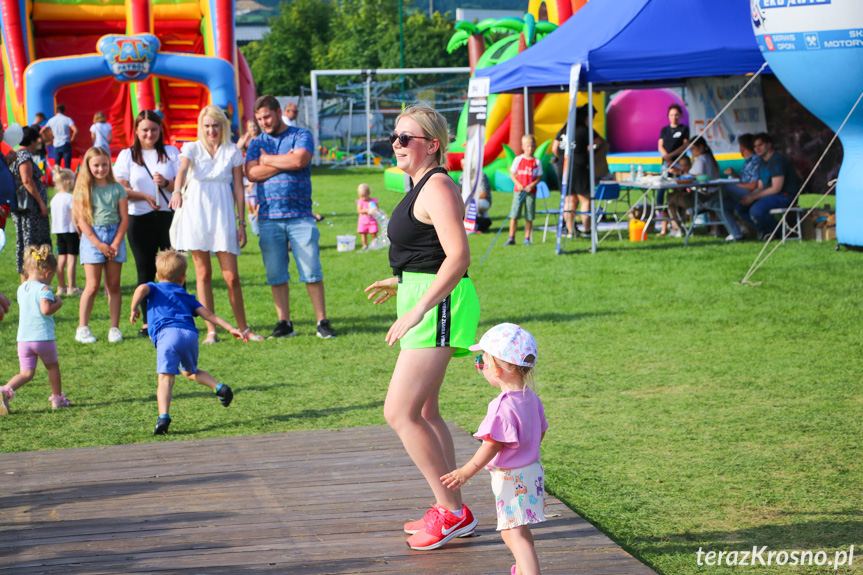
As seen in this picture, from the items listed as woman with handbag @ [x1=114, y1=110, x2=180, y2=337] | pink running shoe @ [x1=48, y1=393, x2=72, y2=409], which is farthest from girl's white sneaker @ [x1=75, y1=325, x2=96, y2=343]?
pink running shoe @ [x1=48, y1=393, x2=72, y2=409]

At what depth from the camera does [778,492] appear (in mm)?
4324

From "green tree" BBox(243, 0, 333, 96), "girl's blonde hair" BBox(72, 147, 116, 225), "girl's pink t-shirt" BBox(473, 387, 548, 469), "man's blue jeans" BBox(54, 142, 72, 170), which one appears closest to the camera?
"girl's pink t-shirt" BBox(473, 387, 548, 469)

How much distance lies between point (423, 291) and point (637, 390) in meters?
3.21

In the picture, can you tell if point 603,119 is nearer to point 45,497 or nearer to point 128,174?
point 128,174

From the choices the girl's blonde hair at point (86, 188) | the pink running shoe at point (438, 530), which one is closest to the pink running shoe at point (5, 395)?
the girl's blonde hair at point (86, 188)

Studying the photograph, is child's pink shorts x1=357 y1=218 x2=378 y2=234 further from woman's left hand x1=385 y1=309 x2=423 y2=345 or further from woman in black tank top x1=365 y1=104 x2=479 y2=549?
woman's left hand x1=385 y1=309 x2=423 y2=345

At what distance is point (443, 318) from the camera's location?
138 inches

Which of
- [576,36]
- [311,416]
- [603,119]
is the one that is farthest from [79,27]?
[311,416]

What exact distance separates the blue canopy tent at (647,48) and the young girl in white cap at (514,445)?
9774 millimetres

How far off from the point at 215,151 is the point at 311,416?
2.93 metres

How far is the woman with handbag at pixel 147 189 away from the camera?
8.11 m

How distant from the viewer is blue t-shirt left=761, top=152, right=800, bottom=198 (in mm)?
13586

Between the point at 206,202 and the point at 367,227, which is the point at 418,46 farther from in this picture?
the point at 206,202

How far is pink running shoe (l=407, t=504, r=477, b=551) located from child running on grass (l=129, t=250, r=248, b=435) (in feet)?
7.62
